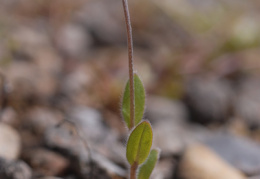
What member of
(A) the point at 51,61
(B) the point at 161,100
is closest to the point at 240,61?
(B) the point at 161,100

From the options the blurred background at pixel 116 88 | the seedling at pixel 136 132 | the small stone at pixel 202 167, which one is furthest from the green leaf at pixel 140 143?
the small stone at pixel 202 167

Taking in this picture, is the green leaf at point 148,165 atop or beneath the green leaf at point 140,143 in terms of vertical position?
beneath

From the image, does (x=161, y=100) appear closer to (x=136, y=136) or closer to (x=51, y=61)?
(x=51, y=61)

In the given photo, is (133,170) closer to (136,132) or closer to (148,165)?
(148,165)

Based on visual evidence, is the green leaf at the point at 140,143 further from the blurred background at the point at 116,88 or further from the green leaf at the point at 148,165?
the blurred background at the point at 116,88

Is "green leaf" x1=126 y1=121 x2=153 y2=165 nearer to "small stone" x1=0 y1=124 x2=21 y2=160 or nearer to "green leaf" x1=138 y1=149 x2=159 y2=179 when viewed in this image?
"green leaf" x1=138 y1=149 x2=159 y2=179
